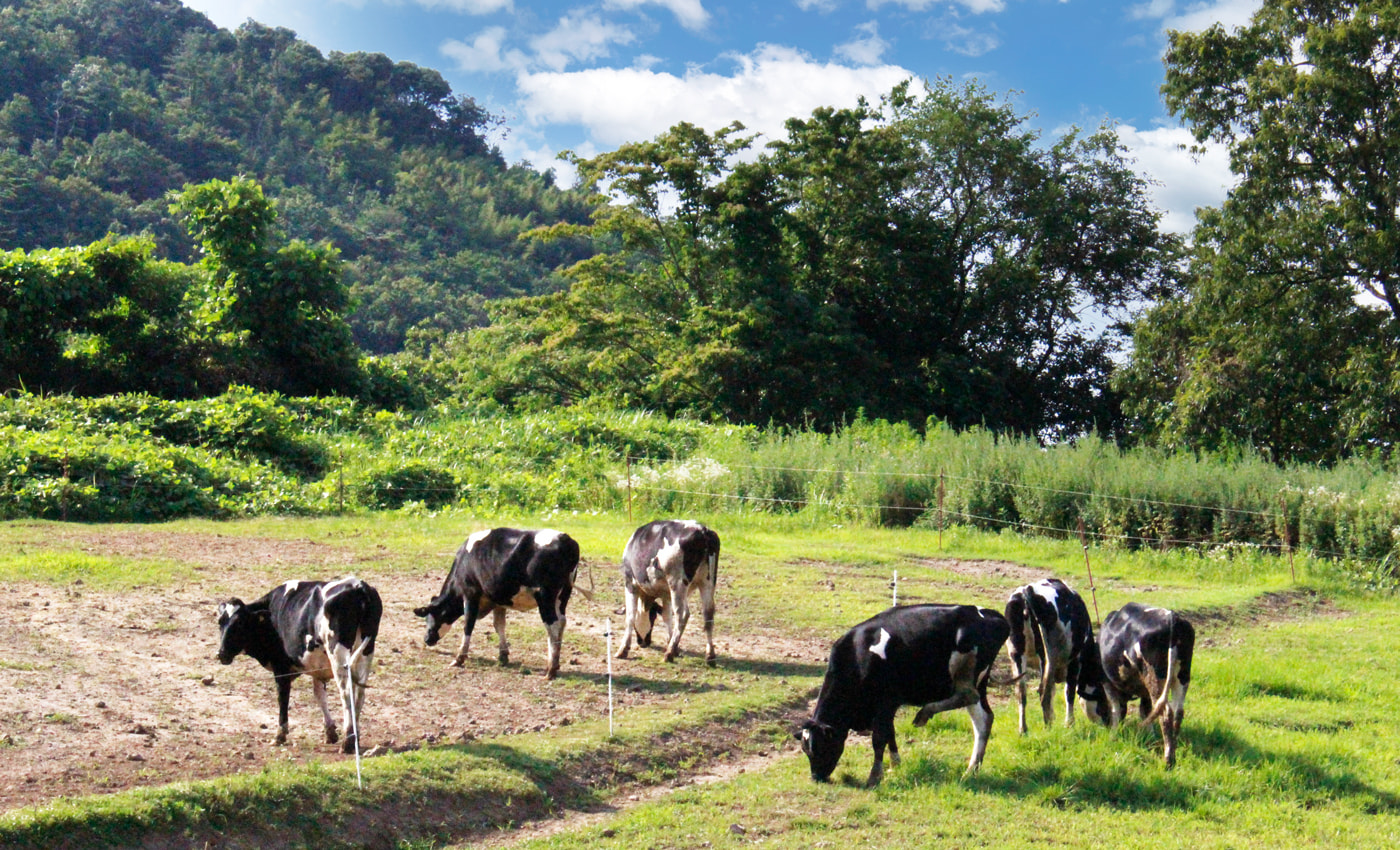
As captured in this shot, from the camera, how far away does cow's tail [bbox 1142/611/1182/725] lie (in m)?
9.02

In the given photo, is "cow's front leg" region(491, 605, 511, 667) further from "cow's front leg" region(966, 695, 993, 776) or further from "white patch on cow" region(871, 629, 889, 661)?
"cow's front leg" region(966, 695, 993, 776)

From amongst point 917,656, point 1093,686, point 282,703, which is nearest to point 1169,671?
→ point 1093,686

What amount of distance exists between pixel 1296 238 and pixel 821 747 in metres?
22.4

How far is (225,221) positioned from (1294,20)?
2598 cm

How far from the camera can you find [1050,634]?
33.3ft

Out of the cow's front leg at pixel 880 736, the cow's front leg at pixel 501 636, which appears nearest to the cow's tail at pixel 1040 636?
the cow's front leg at pixel 880 736

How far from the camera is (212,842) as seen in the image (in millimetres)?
7086

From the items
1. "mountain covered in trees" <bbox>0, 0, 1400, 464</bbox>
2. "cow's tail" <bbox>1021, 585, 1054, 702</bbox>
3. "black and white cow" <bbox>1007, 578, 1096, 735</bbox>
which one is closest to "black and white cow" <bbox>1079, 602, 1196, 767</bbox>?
"black and white cow" <bbox>1007, 578, 1096, 735</bbox>

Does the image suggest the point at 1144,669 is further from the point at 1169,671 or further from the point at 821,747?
the point at 821,747

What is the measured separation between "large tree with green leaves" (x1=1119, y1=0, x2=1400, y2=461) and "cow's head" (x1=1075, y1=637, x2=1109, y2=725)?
18.8 metres

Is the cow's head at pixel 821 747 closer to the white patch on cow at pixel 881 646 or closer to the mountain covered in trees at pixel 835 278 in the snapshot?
the white patch on cow at pixel 881 646

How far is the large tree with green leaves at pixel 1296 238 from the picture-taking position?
25.9 m

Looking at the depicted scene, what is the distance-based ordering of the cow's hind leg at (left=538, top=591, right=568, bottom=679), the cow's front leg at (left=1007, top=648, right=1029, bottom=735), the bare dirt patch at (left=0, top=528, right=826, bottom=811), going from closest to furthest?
the bare dirt patch at (left=0, top=528, right=826, bottom=811)
the cow's front leg at (left=1007, top=648, right=1029, bottom=735)
the cow's hind leg at (left=538, top=591, right=568, bottom=679)

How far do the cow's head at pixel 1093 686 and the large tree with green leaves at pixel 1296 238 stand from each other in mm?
18830
